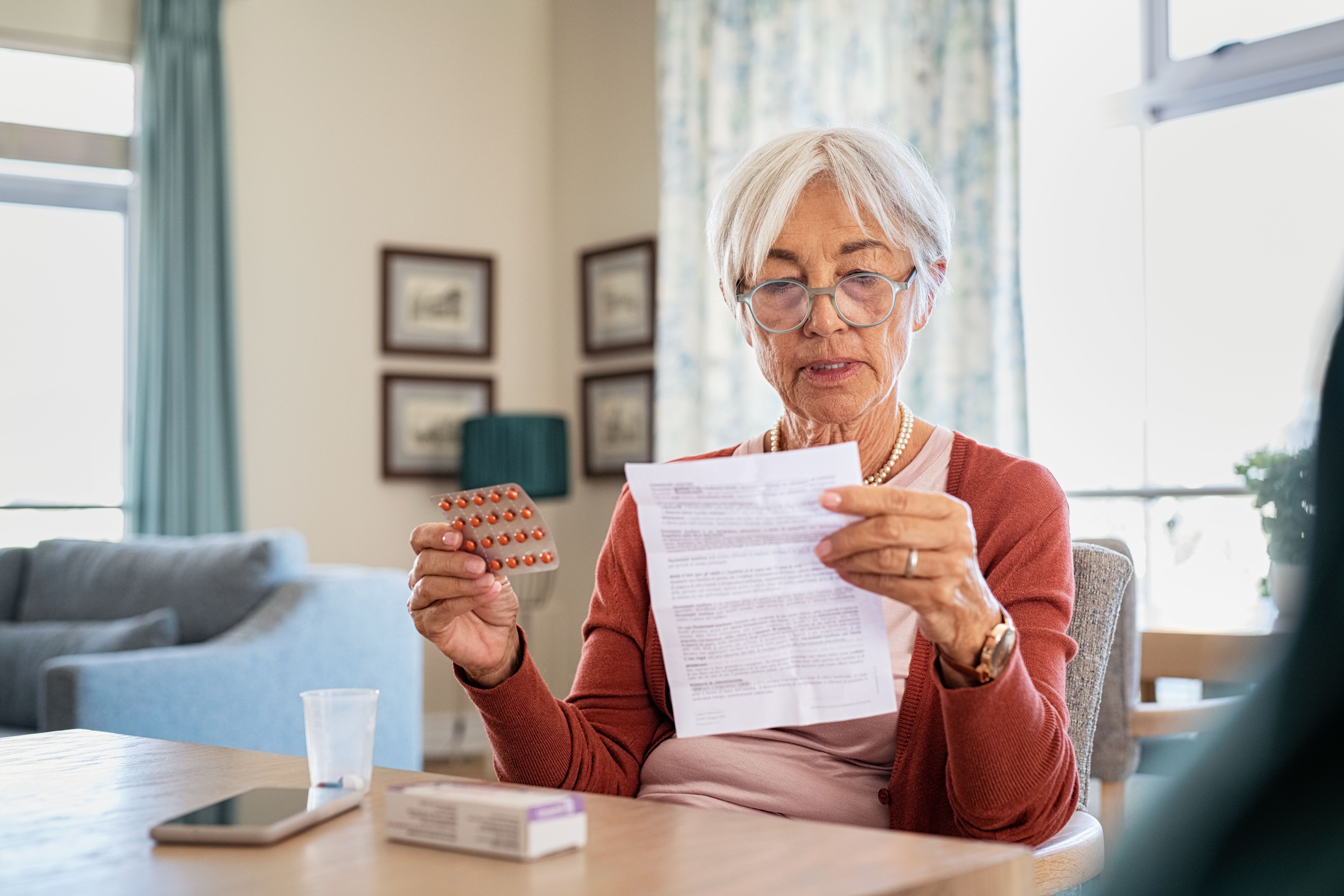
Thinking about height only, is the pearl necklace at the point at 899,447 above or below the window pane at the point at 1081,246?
below

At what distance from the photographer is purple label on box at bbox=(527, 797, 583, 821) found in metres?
0.79

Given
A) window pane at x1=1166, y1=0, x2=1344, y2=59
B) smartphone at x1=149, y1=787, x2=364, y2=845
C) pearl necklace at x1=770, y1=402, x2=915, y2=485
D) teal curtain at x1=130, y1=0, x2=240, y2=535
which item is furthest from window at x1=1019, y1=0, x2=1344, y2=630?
teal curtain at x1=130, y1=0, x2=240, y2=535

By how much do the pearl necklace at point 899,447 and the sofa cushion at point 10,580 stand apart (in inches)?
130

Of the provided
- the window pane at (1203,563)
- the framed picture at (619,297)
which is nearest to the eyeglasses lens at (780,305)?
the window pane at (1203,563)

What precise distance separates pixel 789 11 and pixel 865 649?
357 cm

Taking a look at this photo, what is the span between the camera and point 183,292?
4.85 metres

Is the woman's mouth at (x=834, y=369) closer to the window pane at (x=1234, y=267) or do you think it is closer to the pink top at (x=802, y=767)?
the pink top at (x=802, y=767)

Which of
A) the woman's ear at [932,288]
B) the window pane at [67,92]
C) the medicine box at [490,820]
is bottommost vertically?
the medicine box at [490,820]

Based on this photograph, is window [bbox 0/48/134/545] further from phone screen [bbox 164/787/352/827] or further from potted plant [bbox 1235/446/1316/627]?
potted plant [bbox 1235/446/1316/627]

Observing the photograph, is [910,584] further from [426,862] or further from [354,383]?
[354,383]

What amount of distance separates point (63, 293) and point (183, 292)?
0.45 meters

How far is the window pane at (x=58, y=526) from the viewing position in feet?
15.5

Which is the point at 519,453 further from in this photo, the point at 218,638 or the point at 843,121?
the point at 843,121

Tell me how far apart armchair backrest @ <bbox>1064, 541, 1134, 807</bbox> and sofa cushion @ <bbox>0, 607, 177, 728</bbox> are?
8.55 ft
